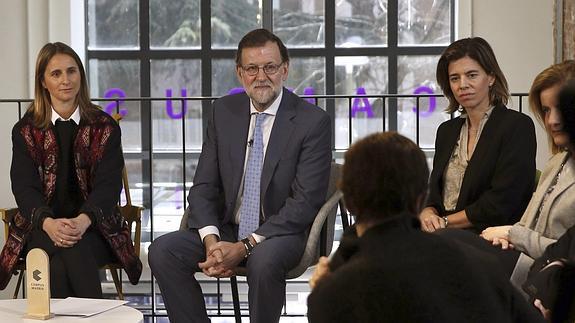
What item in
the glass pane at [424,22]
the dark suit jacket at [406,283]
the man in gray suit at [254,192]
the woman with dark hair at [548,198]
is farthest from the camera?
the glass pane at [424,22]

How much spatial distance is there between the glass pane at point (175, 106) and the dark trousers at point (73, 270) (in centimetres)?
368

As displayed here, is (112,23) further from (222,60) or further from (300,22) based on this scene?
(300,22)

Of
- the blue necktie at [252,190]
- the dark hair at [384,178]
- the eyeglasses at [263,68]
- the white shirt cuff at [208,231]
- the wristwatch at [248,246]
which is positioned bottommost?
the wristwatch at [248,246]

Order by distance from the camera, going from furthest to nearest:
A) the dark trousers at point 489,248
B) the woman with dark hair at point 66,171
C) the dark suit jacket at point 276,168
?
1. the woman with dark hair at point 66,171
2. the dark suit jacket at point 276,168
3. the dark trousers at point 489,248

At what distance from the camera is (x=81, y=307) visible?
3.22 metres

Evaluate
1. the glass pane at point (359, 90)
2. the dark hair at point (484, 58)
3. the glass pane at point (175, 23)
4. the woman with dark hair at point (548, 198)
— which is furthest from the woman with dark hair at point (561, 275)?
the glass pane at point (175, 23)

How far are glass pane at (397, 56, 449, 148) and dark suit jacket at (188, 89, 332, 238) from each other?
3.67 m

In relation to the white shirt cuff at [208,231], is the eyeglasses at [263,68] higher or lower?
higher

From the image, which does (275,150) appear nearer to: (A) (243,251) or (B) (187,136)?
(A) (243,251)

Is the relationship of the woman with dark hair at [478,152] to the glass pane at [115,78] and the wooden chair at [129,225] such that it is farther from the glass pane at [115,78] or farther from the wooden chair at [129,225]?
the glass pane at [115,78]

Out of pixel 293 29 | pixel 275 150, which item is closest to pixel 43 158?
pixel 275 150

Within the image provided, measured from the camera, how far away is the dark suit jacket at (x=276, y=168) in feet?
12.8

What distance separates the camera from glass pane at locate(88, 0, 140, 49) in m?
7.90

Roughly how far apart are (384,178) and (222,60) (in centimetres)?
626
